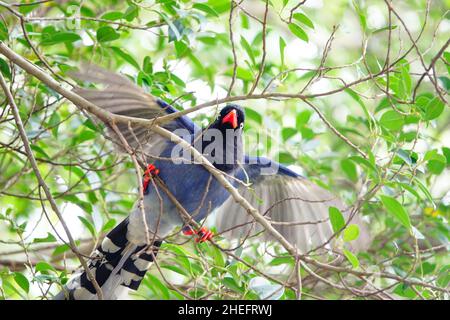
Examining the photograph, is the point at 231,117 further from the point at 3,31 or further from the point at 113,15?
the point at 3,31

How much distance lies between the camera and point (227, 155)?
16.8ft

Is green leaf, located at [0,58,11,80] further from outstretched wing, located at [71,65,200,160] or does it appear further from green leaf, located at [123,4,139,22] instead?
green leaf, located at [123,4,139,22]

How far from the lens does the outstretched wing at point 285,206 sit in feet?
18.3

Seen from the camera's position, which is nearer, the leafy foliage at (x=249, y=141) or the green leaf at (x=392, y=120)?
the leafy foliage at (x=249, y=141)

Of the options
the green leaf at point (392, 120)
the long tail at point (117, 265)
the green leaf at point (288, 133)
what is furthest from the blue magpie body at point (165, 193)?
the green leaf at point (392, 120)

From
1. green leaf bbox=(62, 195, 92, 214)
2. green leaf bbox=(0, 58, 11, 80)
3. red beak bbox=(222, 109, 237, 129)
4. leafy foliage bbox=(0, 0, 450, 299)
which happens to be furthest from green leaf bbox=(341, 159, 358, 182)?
green leaf bbox=(0, 58, 11, 80)

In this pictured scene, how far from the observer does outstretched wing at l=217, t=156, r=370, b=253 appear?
5574 millimetres

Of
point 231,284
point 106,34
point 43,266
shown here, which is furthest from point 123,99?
point 231,284

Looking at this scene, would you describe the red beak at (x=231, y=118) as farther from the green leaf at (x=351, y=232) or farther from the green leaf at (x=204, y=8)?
the green leaf at (x=351, y=232)

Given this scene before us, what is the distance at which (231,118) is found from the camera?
5.08 metres

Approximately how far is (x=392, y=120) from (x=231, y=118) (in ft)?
4.18

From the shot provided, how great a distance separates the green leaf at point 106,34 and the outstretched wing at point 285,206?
1554mm
